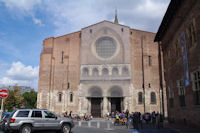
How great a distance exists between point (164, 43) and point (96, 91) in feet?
49.8

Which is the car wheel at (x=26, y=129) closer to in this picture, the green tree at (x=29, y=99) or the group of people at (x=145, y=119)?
the group of people at (x=145, y=119)

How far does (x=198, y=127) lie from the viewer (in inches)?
457

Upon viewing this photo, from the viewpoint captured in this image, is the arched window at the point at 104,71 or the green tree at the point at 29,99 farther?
the green tree at the point at 29,99

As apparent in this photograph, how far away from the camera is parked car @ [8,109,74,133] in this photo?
10.5 m

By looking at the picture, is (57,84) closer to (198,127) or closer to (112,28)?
(112,28)

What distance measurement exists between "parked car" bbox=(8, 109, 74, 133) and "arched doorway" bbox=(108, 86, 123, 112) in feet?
→ 64.8

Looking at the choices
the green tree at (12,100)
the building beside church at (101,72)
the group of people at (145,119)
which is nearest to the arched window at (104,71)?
the building beside church at (101,72)

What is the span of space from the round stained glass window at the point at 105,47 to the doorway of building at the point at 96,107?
300 inches

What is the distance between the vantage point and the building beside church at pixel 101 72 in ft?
102

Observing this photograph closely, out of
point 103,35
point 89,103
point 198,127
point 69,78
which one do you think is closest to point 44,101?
point 69,78

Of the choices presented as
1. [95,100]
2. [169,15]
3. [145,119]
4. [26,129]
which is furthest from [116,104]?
[26,129]

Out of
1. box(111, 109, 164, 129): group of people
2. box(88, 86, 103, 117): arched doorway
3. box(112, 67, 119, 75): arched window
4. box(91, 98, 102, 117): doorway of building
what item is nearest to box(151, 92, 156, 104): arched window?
box(112, 67, 119, 75): arched window

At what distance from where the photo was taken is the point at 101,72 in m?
32.5

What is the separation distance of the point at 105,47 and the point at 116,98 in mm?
9116
